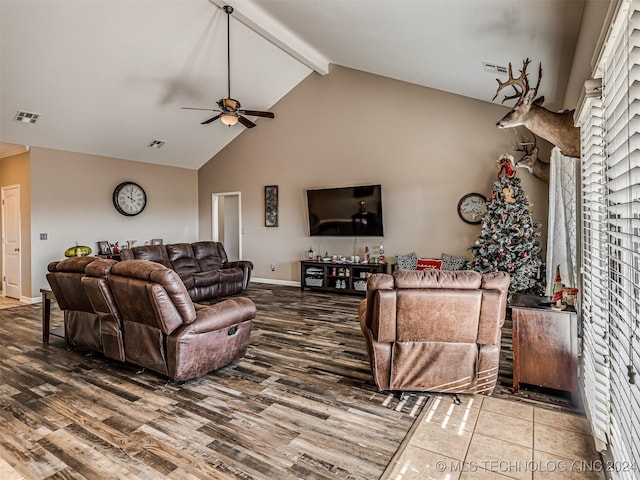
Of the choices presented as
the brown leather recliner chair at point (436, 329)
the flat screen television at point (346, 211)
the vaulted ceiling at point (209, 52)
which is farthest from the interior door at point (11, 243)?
the brown leather recliner chair at point (436, 329)

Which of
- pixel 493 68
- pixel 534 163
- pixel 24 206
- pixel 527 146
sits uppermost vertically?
pixel 493 68

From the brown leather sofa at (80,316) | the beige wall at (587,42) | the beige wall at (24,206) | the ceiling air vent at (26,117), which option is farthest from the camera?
the beige wall at (24,206)

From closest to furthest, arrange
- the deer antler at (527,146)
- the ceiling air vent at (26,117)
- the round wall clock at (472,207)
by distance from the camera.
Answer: the deer antler at (527,146) < the ceiling air vent at (26,117) < the round wall clock at (472,207)

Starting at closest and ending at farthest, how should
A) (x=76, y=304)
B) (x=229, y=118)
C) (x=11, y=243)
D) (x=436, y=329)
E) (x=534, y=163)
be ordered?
(x=436, y=329) → (x=76, y=304) → (x=229, y=118) → (x=534, y=163) → (x=11, y=243)

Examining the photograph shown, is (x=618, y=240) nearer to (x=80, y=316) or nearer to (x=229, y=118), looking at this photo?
(x=80, y=316)

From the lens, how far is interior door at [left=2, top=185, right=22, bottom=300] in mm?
6734

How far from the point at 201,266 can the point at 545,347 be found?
5.89 m

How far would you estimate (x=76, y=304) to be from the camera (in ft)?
12.2

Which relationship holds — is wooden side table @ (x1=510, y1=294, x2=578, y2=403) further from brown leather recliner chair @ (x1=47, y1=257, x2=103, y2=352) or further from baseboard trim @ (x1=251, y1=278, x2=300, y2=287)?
baseboard trim @ (x1=251, y1=278, x2=300, y2=287)

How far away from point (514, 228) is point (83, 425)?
5077mm

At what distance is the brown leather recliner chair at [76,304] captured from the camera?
357 cm

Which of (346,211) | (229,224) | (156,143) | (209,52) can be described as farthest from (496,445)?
(229,224)

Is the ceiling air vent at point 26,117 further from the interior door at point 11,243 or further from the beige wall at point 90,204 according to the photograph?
the interior door at point 11,243

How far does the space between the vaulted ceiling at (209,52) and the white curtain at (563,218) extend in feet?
3.39
